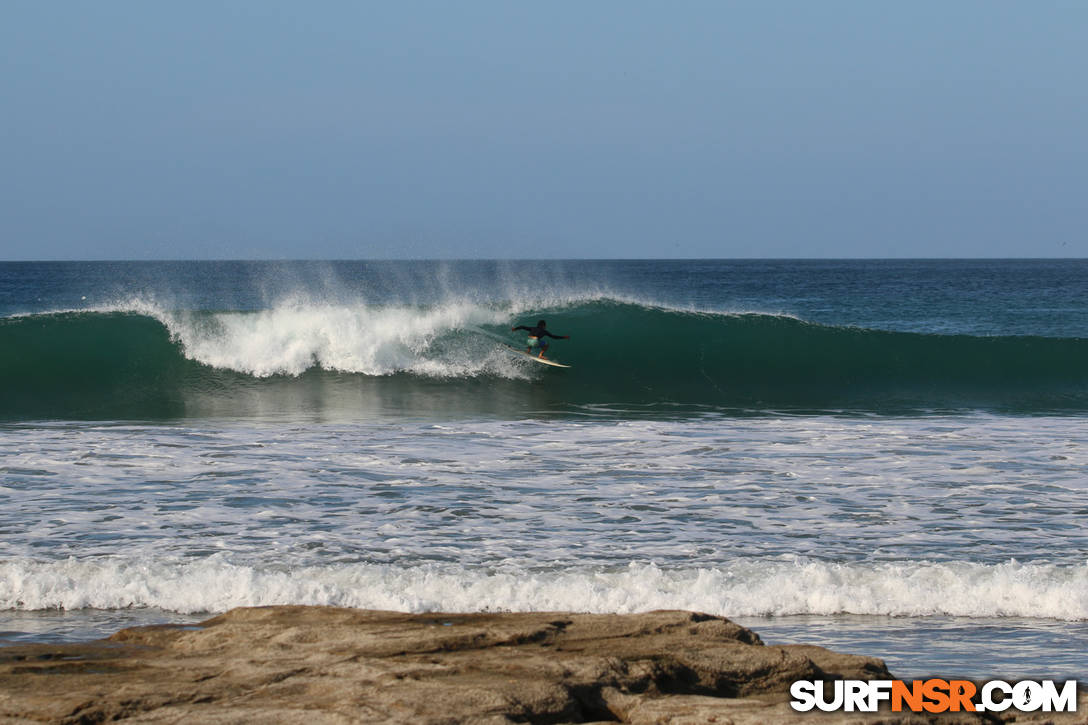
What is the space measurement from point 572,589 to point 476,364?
38.3 feet

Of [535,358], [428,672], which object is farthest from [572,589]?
[535,358]

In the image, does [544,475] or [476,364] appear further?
[476,364]

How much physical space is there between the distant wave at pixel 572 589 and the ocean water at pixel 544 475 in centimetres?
2

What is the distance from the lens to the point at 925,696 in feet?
11.9

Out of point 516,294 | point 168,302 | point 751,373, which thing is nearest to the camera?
point 751,373

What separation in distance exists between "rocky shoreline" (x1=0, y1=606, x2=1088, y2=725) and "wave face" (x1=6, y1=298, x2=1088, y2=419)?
988cm

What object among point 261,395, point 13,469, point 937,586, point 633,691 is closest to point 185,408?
point 261,395

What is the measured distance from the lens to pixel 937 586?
19.8 feet

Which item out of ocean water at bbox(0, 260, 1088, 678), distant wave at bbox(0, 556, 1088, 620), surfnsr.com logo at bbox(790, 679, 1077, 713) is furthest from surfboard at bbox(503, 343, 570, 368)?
surfnsr.com logo at bbox(790, 679, 1077, 713)

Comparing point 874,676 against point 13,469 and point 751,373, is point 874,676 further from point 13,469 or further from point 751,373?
point 751,373

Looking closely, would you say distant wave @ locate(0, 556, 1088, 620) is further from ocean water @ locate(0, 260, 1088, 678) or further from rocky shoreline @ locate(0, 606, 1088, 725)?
rocky shoreline @ locate(0, 606, 1088, 725)

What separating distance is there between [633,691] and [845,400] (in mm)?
13320

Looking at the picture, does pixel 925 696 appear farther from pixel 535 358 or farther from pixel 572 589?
pixel 535 358

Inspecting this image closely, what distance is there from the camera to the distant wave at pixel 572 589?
5832mm
